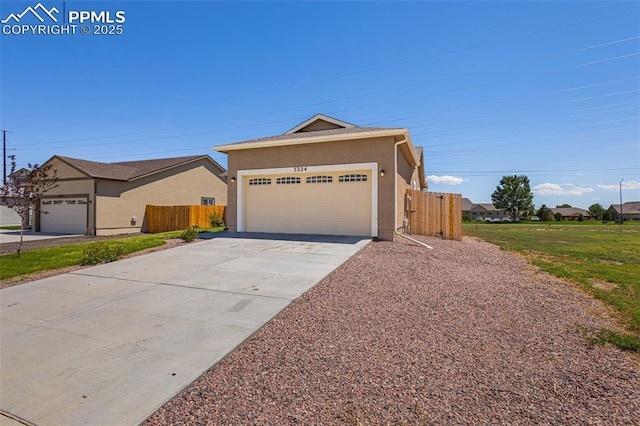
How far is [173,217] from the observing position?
20188mm

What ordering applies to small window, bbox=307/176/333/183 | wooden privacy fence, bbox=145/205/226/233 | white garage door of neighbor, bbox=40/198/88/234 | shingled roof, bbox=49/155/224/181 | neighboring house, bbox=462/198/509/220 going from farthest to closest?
neighboring house, bbox=462/198/509/220
wooden privacy fence, bbox=145/205/226/233
shingled roof, bbox=49/155/224/181
white garage door of neighbor, bbox=40/198/88/234
small window, bbox=307/176/333/183

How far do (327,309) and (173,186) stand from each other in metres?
21.9

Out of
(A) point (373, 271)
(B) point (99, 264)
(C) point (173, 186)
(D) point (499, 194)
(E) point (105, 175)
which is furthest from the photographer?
(D) point (499, 194)

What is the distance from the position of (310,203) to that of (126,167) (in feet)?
60.8

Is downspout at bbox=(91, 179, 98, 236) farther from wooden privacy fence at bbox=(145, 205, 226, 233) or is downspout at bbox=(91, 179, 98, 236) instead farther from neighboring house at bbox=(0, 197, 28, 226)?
neighboring house at bbox=(0, 197, 28, 226)

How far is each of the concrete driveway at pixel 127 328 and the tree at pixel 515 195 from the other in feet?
214

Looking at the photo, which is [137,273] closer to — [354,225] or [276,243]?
[276,243]

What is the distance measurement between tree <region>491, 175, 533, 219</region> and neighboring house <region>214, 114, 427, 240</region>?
57.8m

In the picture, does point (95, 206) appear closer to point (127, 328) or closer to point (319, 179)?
point (319, 179)

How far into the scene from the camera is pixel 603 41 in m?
12.6

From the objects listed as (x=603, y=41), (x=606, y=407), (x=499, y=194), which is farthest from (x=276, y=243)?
(x=499, y=194)

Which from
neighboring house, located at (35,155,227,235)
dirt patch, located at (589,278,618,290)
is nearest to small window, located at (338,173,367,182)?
dirt patch, located at (589,278,618,290)

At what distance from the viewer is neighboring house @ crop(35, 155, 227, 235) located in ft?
59.6

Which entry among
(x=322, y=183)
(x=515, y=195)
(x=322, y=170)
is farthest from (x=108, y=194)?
(x=515, y=195)
